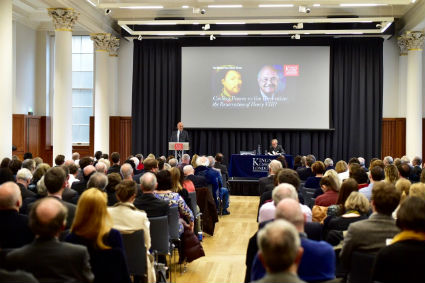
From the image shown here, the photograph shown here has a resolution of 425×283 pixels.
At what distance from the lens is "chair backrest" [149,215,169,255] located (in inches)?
206

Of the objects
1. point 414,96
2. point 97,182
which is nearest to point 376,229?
point 97,182

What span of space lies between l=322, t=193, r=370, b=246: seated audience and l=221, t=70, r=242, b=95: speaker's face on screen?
12393mm

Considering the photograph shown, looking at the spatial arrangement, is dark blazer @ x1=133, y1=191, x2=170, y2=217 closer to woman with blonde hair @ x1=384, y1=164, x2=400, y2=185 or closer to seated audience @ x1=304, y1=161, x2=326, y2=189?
woman with blonde hair @ x1=384, y1=164, x2=400, y2=185

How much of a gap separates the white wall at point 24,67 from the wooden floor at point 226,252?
8.17m

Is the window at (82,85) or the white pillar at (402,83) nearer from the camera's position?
the white pillar at (402,83)

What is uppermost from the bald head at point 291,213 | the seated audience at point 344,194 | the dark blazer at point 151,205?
the bald head at point 291,213

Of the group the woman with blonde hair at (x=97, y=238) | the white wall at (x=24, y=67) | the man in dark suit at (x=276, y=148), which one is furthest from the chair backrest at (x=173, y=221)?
the white wall at (x=24, y=67)

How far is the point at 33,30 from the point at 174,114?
5.19 m

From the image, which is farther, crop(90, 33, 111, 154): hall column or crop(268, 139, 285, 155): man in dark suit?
crop(90, 33, 111, 154): hall column

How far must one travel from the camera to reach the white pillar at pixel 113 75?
17297 mm

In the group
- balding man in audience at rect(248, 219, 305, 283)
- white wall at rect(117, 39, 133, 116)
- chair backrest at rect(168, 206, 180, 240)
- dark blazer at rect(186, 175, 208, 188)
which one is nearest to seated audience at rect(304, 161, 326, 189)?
dark blazer at rect(186, 175, 208, 188)

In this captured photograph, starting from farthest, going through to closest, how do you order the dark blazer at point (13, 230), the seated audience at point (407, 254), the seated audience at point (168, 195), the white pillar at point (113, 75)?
1. the white pillar at point (113, 75)
2. the seated audience at point (168, 195)
3. the dark blazer at point (13, 230)
4. the seated audience at point (407, 254)

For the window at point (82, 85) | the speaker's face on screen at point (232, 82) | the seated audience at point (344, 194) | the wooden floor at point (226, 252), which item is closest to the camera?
the seated audience at point (344, 194)

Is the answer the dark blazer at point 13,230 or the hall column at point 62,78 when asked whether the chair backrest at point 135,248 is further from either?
the hall column at point 62,78
